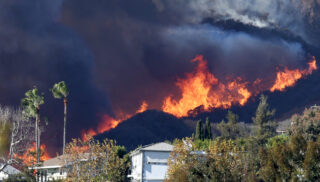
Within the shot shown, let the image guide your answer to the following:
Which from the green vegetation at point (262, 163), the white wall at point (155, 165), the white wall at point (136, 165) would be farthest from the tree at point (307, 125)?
the green vegetation at point (262, 163)

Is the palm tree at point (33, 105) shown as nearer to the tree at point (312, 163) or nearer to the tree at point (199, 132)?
the tree at point (199, 132)

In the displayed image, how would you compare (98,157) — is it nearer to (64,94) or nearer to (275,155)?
(275,155)

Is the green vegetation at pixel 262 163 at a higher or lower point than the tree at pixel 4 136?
lower

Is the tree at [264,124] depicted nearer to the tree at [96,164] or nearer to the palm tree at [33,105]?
the palm tree at [33,105]

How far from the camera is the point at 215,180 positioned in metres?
43.7

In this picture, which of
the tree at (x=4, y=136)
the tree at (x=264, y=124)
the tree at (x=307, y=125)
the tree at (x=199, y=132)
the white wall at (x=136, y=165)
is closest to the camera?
the tree at (x=4, y=136)

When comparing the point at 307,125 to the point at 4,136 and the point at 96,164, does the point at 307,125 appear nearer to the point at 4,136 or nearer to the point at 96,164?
the point at 96,164

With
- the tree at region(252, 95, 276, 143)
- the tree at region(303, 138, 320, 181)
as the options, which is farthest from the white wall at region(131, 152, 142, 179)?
the tree at region(303, 138, 320, 181)

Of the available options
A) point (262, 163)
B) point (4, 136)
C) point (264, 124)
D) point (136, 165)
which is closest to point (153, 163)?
point (136, 165)

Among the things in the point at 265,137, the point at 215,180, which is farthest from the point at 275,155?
the point at 265,137

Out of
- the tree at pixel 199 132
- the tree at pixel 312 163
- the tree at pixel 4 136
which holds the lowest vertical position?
the tree at pixel 312 163

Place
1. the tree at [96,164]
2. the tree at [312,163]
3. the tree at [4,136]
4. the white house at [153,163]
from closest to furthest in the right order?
the tree at [312,163], the tree at [96,164], the white house at [153,163], the tree at [4,136]

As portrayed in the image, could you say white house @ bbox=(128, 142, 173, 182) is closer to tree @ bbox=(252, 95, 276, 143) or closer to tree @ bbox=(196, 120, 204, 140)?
tree @ bbox=(252, 95, 276, 143)

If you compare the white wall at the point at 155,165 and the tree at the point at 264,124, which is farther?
the tree at the point at 264,124
